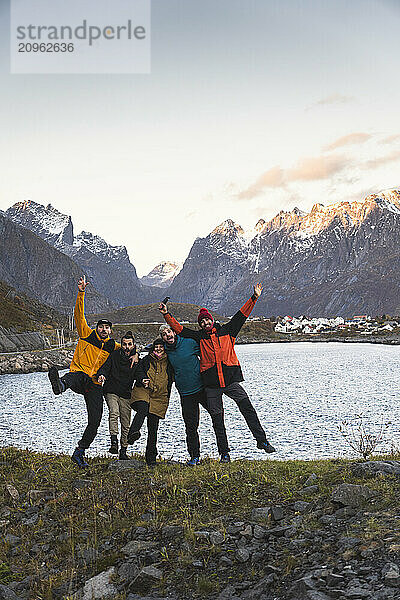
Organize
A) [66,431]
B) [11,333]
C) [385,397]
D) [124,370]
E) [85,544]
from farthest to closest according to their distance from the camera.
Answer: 1. [11,333]
2. [385,397]
3. [66,431]
4. [124,370]
5. [85,544]

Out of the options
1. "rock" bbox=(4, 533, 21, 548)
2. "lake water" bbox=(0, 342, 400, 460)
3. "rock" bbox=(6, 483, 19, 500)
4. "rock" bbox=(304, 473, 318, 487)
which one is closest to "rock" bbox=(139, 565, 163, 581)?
"rock" bbox=(4, 533, 21, 548)

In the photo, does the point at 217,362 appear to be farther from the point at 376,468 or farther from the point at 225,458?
the point at 376,468

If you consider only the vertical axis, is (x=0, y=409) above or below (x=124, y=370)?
below

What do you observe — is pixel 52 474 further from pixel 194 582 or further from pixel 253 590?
pixel 253 590

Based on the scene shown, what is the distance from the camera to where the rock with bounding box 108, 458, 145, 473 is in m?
11.9

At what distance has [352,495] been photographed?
8.54 metres

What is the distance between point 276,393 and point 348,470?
144ft

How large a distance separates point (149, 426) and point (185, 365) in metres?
1.78

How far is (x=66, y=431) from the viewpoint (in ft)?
101

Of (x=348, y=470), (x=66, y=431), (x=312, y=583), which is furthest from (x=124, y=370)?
(x=66, y=431)

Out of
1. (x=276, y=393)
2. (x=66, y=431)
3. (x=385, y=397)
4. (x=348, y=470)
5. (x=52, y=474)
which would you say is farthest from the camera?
(x=276, y=393)

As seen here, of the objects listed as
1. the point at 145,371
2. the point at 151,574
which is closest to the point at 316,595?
the point at 151,574

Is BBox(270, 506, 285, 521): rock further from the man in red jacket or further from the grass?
the man in red jacket

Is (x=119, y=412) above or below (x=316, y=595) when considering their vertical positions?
above
